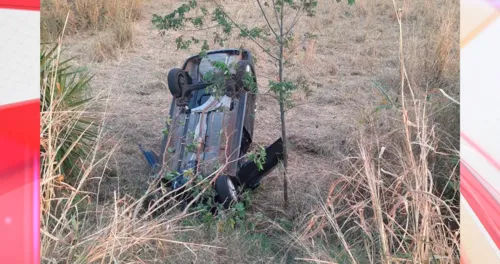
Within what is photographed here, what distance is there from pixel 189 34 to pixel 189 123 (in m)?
4.60

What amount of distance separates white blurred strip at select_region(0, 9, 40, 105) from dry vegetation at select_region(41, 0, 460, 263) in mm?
1441

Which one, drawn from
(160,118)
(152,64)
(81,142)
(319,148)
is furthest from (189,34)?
(81,142)

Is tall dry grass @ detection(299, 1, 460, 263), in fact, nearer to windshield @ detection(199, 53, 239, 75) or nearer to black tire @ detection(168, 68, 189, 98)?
windshield @ detection(199, 53, 239, 75)

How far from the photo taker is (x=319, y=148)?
6215mm

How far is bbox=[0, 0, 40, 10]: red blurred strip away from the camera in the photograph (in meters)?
1.88

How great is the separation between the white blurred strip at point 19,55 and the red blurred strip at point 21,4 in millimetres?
13

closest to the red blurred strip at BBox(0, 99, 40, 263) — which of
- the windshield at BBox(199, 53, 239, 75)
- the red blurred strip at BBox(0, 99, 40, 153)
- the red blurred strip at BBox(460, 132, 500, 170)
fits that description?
the red blurred strip at BBox(0, 99, 40, 153)

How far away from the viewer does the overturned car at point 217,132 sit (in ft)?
16.2

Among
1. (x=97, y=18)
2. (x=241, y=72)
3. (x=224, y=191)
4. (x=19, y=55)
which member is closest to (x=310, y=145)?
(x=241, y=72)

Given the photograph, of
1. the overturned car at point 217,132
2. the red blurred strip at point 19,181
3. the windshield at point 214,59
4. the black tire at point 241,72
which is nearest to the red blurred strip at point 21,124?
the red blurred strip at point 19,181

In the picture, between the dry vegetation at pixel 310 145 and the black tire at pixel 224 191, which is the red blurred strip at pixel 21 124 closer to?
the dry vegetation at pixel 310 145

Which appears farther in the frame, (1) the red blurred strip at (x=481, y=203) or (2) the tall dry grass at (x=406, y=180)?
(2) the tall dry grass at (x=406, y=180)

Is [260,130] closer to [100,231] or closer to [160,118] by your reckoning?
[160,118]

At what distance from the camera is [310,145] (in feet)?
20.7
